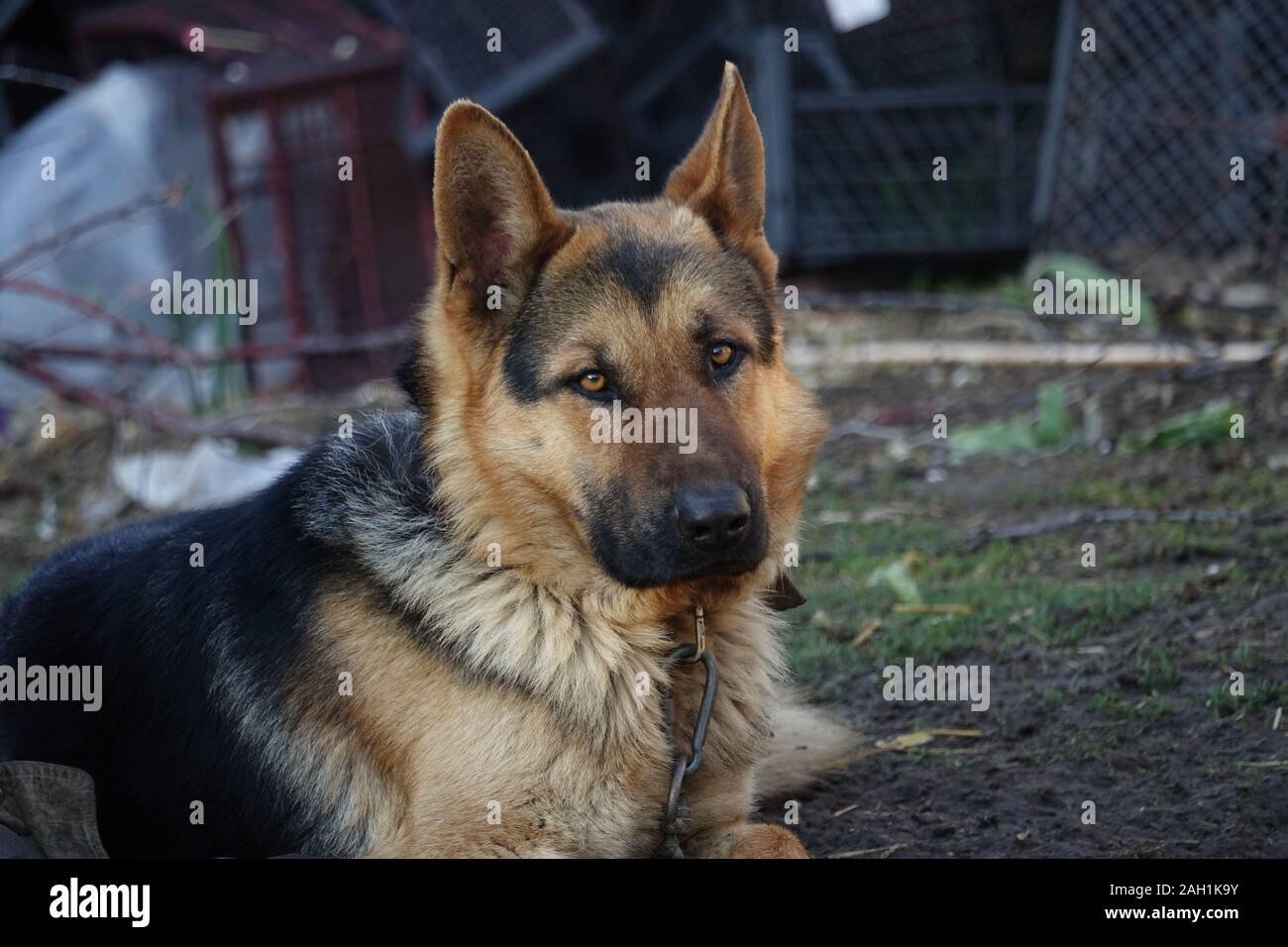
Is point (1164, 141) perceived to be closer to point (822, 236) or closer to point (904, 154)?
point (904, 154)

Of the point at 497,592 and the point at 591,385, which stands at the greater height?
the point at 591,385

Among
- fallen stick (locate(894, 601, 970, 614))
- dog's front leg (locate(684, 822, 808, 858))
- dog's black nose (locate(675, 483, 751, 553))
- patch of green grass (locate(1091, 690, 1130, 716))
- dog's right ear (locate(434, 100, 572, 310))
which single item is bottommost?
dog's front leg (locate(684, 822, 808, 858))

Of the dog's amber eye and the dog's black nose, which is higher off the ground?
the dog's amber eye

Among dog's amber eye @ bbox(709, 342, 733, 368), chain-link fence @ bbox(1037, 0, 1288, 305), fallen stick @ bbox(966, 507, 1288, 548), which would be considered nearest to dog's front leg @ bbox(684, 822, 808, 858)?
dog's amber eye @ bbox(709, 342, 733, 368)

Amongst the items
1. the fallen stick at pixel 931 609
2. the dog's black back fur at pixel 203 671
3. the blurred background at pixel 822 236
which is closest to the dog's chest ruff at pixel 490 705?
the dog's black back fur at pixel 203 671

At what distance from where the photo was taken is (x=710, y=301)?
11.8 ft

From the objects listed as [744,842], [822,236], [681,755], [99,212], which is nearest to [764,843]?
[744,842]

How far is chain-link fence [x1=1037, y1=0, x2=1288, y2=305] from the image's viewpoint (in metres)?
9.95

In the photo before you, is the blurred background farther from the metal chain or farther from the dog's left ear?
the dog's left ear

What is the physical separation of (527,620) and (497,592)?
0.11m

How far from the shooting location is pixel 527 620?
3.49 meters

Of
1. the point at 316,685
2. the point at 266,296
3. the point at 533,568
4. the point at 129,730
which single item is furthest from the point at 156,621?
the point at 266,296

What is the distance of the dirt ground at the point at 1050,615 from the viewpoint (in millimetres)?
3770
